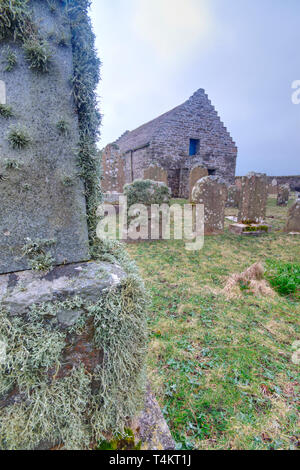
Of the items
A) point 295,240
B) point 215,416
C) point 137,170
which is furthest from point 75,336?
point 137,170

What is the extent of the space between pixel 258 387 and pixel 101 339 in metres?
1.56

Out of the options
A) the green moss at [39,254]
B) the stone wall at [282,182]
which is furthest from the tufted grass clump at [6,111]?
the stone wall at [282,182]

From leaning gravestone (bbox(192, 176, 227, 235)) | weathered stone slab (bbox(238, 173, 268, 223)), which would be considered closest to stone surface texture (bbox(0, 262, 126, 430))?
leaning gravestone (bbox(192, 176, 227, 235))

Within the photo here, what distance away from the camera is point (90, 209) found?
1.39m

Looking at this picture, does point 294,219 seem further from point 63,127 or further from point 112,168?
point 112,168

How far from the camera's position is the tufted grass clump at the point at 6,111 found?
1059 millimetres

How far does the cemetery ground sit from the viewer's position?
152cm

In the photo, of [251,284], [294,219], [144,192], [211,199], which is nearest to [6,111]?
[251,284]

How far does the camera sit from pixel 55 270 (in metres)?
1.24

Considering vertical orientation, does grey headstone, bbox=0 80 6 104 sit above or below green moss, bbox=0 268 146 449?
above

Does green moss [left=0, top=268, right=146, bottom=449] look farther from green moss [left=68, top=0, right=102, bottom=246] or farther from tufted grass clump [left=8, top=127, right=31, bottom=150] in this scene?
tufted grass clump [left=8, top=127, right=31, bottom=150]
